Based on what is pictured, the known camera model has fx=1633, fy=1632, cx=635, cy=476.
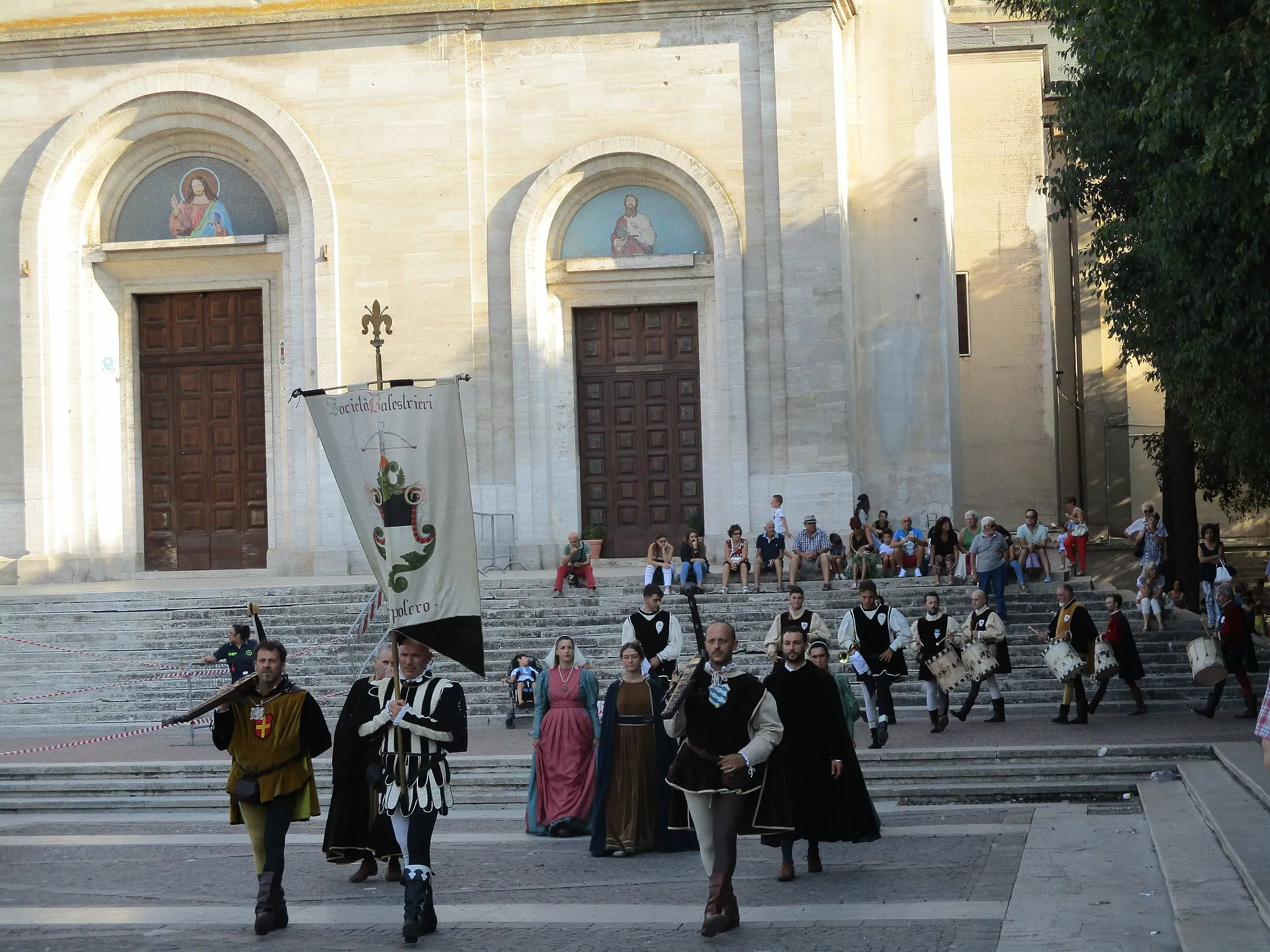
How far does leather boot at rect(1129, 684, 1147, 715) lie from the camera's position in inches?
679

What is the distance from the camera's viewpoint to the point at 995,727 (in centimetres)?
1656

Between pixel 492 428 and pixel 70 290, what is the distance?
7.74m

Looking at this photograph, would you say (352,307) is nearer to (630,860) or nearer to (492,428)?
(492,428)

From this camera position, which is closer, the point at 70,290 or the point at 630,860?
the point at 630,860

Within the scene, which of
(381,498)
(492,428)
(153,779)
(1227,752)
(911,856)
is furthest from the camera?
(492,428)

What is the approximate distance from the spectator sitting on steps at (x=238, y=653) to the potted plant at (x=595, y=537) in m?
9.37

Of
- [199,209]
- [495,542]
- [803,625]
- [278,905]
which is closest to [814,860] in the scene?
[278,905]

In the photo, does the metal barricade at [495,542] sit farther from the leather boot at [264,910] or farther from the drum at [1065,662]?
the leather boot at [264,910]

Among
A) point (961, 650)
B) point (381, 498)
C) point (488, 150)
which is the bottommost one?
point (961, 650)

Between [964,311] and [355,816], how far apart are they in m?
23.2

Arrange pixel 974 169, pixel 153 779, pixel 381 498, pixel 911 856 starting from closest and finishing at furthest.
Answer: pixel 381 498
pixel 911 856
pixel 153 779
pixel 974 169

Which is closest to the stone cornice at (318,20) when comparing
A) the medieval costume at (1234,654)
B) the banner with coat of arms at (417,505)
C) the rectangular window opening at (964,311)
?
the rectangular window opening at (964,311)

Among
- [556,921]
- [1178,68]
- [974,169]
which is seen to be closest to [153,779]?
[556,921]

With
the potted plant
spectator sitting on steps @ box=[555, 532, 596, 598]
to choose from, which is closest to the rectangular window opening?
the potted plant
